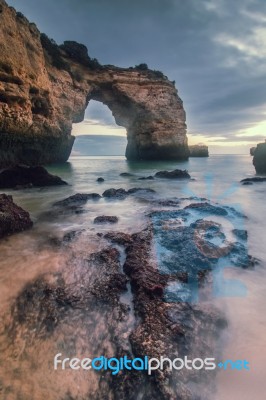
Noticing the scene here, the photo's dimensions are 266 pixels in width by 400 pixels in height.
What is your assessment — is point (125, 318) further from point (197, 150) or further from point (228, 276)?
point (197, 150)

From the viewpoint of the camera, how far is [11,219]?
14.6 ft

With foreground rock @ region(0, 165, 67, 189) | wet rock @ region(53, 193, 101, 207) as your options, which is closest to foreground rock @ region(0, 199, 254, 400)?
wet rock @ region(53, 193, 101, 207)

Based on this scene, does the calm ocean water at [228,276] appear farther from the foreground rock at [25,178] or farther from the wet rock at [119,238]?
the foreground rock at [25,178]

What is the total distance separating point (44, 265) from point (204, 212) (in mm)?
4053

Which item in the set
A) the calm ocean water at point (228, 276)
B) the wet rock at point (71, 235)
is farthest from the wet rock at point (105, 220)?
the wet rock at point (71, 235)

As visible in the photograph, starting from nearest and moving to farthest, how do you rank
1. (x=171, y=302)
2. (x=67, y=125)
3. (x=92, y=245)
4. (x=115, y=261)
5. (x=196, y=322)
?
(x=196, y=322) < (x=171, y=302) < (x=115, y=261) < (x=92, y=245) < (x=67, y=125)

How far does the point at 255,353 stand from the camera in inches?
74.8

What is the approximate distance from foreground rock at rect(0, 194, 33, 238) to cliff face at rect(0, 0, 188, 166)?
38.8 feet

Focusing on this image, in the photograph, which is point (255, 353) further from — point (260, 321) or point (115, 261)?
point (115, 261)

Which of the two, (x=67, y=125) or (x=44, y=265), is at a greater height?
(x=67, y=125)

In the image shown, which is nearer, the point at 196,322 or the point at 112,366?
the point at 112,366

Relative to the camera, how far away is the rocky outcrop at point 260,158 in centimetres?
1619

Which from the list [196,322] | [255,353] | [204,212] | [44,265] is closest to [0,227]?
[44,265]

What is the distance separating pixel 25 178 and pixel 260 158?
15747 mm
